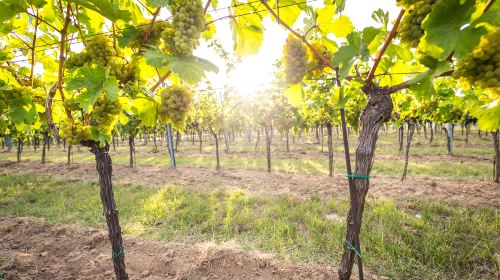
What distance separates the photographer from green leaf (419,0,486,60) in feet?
2.15

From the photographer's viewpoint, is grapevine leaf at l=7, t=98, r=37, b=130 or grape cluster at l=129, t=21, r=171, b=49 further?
grapevine leaf at l=7, t=98, r=37, b=130

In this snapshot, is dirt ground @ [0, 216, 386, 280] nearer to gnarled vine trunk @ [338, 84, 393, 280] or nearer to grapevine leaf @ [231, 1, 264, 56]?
gnarled vine trunk @ [338, 84, 393, 280]

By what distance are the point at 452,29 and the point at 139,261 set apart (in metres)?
5.47

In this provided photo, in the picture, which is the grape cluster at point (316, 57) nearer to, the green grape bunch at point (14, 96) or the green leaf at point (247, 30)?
the green leaf at point (247, 30)

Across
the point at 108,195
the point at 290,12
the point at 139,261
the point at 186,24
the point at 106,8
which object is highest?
the point at 290,12

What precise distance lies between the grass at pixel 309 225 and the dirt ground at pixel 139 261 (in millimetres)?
542

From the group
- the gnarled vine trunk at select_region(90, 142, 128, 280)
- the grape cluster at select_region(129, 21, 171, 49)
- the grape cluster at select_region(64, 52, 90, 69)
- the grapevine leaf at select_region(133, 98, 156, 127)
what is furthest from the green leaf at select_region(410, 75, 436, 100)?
the gnarled vine trunk at select_region(90, 142, 128, 280)

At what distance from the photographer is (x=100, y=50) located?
63.3 inches

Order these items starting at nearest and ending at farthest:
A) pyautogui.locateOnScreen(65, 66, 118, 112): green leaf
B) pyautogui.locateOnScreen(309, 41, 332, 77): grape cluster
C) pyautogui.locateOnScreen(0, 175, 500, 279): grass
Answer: pyautogui.locateOnScreen(65, 66, 118, 112): green leaf
pyautogui.locateOnScreen(309, 41, 332, 77): grape cluster
pyautogui.locateOnScreen(0, 175, 500, 279): grass

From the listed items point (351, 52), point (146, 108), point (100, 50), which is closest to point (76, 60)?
point (100, 50)

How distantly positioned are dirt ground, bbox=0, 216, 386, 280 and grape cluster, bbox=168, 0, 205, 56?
3899 millimetres

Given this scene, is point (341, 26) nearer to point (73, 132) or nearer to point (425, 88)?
point (425, 88)

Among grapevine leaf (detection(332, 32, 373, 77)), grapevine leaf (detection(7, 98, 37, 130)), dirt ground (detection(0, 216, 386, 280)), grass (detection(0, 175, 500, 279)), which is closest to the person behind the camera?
grapevine leaf (detection(332, 32, 373, 77))

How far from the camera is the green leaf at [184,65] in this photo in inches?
41.4
